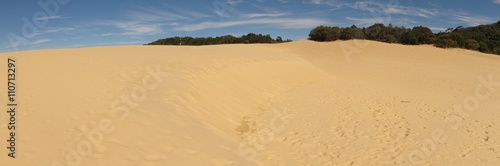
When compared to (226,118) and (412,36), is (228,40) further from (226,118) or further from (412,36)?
(226,118)

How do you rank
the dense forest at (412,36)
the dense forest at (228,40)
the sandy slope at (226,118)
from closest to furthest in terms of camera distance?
the sandy slope at (226,118), the dense forest at (412,36), the dense forest at (228,40)

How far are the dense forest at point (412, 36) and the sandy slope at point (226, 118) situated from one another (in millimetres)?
21204

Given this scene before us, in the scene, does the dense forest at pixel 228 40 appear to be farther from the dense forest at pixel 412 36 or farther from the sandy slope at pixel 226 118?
the sandy slope at pixel 226 118

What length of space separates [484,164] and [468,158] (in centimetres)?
42

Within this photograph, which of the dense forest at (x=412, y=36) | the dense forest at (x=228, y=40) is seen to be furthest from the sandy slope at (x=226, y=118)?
the dense forest at (x=228, y=40)

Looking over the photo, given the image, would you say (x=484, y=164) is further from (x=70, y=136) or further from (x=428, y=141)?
(x=70, y=136)

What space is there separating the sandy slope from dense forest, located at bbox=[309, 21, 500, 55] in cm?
2120

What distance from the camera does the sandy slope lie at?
6289mm

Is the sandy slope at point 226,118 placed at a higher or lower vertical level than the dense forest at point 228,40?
lower

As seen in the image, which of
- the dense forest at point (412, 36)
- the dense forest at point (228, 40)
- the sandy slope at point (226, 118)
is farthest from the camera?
the dense forest at point (228, 40)

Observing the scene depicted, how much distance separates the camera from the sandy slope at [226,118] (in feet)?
20.6

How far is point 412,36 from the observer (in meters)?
39.4

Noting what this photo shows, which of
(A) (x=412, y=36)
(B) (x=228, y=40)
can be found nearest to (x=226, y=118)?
(A) (x=412, y=36)

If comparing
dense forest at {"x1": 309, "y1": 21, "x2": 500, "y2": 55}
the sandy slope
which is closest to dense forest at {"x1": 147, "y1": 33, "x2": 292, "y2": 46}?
dense forest at {"x1": 309, "y1": 21, "x2": 500, "y2": 55}
